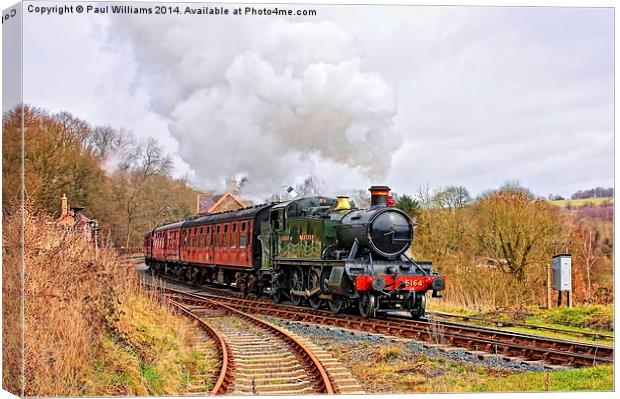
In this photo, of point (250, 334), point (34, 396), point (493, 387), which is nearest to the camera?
point (34, 396)

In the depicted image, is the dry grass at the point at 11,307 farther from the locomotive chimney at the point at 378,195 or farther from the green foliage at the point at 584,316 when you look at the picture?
the green foliage at the point at 584,316

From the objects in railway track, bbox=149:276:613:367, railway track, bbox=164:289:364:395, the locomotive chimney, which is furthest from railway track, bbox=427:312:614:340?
railway track, bbox=164:289:364:395

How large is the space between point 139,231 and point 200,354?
4.91 m

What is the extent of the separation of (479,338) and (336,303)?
14.1 feet

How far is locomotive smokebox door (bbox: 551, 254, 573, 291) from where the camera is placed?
1201 centimetres

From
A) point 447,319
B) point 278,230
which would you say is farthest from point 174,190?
point 447,319

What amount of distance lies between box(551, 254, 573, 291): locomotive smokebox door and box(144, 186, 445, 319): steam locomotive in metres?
2.45

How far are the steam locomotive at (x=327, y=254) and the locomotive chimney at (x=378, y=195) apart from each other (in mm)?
21

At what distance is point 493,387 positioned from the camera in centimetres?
958

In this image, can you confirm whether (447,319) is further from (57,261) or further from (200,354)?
(57,261)

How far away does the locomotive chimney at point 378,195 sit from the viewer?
14.8 metres

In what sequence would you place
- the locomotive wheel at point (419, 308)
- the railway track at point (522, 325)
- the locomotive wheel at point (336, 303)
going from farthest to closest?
the locomotive wheel at point (336, 303)
the locomotive wheel at point (419, 308)
the railway track at point (522, 325)

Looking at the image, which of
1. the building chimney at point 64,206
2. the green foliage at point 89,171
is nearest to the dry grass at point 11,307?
the green foliage at point 89,171

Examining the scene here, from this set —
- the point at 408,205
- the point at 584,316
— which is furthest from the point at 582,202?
the point at 408,205
